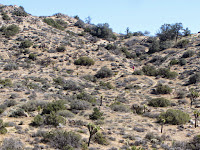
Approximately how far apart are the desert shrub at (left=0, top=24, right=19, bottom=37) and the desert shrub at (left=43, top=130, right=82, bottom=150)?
4911 cm

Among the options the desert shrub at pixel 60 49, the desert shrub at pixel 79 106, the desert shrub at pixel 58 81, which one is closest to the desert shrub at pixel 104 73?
the desert shrub at pixel 58 81

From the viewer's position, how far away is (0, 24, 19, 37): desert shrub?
53.6 m

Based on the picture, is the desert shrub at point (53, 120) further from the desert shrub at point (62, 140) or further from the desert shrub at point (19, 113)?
the desert shrub at point (19, 113)

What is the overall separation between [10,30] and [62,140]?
172 feet

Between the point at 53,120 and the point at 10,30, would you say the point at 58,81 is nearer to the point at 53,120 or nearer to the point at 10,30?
the point at 53,120

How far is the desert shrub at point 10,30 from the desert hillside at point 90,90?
27cm

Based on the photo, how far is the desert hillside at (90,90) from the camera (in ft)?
44.3

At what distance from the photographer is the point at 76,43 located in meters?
59.6

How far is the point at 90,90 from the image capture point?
32438 millimetres

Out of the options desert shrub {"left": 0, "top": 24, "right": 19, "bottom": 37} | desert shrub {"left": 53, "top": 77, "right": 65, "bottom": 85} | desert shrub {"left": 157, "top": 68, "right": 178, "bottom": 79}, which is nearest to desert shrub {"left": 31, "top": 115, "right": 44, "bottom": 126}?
desert shrub {"left": 53, "top": 77, "right": 65, "bottom": 85}

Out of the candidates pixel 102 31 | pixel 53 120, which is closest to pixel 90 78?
pixel 53 120

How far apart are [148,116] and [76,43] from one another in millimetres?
43467

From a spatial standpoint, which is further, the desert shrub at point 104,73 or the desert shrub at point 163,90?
the desert shrub at point 104,73

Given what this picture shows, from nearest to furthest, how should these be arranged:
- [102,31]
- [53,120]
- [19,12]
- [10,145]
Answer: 1. [10,145]
2. [53,120]
3. [19,12]
4. [102,31]
